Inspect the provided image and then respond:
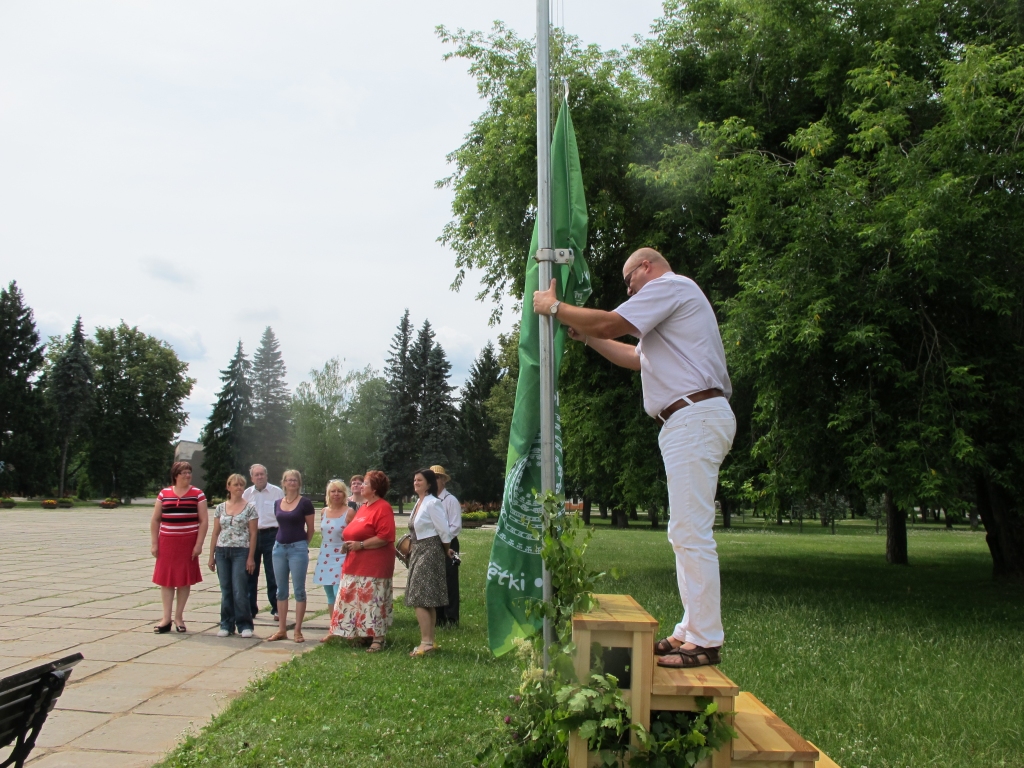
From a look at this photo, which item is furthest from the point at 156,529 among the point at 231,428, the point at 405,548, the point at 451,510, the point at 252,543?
the point at 231,428

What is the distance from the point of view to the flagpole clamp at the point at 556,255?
4.26 meters

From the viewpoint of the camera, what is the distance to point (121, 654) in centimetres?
803

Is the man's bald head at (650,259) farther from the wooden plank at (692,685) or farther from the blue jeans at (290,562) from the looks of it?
the blue jeans at (290,562)

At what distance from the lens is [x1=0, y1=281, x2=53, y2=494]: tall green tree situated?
2256 inches

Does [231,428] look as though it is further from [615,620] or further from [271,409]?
[615,620]

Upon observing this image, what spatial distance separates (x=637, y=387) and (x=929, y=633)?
6.72 meters

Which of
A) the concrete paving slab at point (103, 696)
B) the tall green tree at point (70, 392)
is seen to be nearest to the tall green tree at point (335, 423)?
the tall green tree at point (70, 392)

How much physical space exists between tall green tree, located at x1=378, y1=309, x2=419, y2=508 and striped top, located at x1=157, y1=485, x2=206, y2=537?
54.5 meters

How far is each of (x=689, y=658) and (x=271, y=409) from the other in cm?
7344

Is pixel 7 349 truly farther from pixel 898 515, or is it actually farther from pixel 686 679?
pixel 686 679

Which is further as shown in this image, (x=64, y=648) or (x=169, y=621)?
(x=169, y=621)

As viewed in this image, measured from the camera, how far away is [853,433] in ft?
34.5

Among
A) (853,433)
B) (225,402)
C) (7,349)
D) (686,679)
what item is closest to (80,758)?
(686,679)

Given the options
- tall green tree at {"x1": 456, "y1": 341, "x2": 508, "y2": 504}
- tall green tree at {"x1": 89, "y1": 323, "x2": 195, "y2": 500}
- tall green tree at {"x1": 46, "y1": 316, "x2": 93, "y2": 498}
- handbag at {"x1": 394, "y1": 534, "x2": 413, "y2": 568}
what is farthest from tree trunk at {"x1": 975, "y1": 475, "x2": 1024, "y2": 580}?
tall green tree at {"x1": 89, "y1": 323, "x2": 195, "y2": 500}
